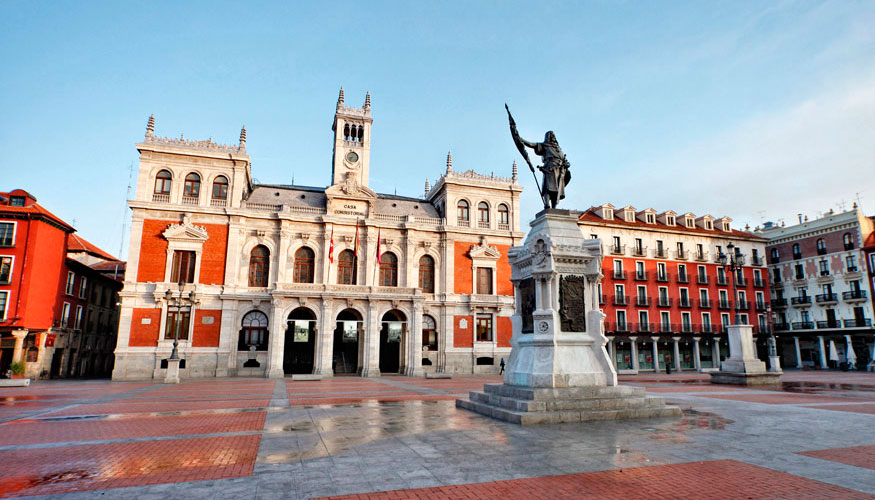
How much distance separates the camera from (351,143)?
4338 centimetres

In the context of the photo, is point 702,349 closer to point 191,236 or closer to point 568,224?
point 568,224

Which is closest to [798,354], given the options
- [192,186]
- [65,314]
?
[192,186]

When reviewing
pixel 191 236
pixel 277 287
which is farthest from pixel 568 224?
pixel 191 236

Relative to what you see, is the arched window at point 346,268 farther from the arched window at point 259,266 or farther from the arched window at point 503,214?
the arched window at point 503,214

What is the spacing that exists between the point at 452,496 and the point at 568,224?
9714mm

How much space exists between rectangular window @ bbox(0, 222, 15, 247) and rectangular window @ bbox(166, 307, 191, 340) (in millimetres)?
10917

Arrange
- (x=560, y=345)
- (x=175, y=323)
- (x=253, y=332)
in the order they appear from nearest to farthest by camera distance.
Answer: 1. (x=560, y=345)
2. (x=175, y=323)
3. (x=253, y=332)

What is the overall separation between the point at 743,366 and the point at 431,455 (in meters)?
23.0

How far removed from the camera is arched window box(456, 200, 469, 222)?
42.5 metres

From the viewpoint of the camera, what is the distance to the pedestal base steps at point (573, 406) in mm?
10914

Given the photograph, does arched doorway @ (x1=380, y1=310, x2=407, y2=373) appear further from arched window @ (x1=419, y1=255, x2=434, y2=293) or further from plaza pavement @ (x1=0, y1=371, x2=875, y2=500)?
plaza pavement @ (x1=0, y1=371, x2=875, y2=500)

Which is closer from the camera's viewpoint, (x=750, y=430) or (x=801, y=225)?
(x=750, y=430)

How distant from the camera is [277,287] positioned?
3466cm

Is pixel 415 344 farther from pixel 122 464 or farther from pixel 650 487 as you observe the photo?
pixel 650 487
